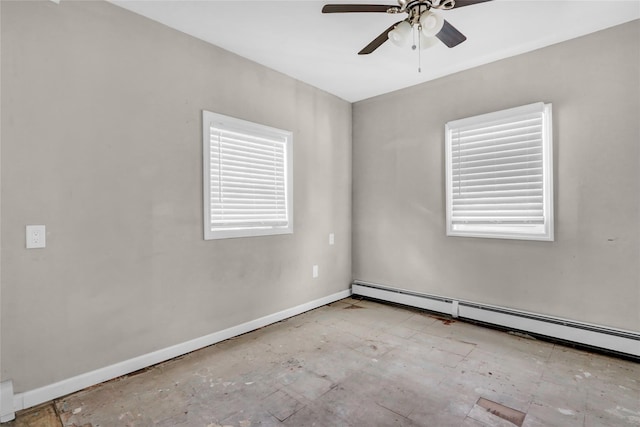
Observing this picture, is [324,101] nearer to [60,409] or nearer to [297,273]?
[297,273]

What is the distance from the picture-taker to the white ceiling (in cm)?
239

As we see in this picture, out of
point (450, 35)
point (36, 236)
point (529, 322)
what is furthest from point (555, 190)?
point (36, 236)

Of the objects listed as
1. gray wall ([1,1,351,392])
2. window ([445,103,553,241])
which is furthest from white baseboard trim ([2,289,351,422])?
window ([445,103,553,241])

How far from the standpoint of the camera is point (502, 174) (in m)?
3.19

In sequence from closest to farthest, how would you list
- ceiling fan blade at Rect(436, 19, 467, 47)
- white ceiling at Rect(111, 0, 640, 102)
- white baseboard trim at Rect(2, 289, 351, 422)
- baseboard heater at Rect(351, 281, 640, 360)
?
white baseboard trim at Rect(2, 289, 351, 422) → ceiling fan blade at Rect(436, 19, 467, 47) → white ceiling at Rect(111, 0, 640, 102) → baseboard heater at Rect(351, 281, 640, 360)

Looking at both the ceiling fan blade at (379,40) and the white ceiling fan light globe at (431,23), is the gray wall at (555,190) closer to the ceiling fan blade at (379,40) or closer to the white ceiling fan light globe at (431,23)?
the ceiling fan blade at (379,40)

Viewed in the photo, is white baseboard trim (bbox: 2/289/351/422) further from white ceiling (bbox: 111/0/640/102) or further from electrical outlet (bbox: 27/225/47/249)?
white ceiling (bbox: 111/0/640/102)

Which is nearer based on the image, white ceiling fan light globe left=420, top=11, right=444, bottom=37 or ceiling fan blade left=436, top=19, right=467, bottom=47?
white ceiling fan light globe left=420, top=11, right=444, bottom=37

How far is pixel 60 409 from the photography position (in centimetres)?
196

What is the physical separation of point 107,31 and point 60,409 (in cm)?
252

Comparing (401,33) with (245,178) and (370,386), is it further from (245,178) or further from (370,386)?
(370,386)

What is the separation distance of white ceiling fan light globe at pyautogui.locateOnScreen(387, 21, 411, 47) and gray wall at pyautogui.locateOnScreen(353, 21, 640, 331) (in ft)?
5.56

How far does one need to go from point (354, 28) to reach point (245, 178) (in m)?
1.64

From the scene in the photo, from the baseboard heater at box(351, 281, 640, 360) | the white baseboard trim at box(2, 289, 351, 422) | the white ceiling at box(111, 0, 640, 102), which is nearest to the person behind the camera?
the white baseboard trim at box(2, 289, 351, 422)
